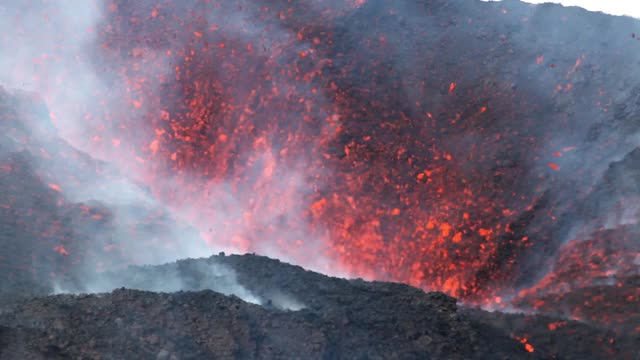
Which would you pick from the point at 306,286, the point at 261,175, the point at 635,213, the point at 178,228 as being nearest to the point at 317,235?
the point at 261,175

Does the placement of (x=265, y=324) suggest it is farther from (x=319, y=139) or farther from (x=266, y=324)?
(x=319, y=139)

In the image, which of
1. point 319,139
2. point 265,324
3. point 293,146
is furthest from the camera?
point 293,146

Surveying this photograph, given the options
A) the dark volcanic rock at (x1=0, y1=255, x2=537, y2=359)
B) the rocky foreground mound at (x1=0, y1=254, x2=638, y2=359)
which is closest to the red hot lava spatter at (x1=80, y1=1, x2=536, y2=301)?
the rocky foreground mound at (x1=0, y1=254, x2=638, y2=359)

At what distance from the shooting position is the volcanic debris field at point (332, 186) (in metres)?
10.5

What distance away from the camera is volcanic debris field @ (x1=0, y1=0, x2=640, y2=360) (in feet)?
34.4

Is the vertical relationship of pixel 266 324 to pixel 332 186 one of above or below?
below

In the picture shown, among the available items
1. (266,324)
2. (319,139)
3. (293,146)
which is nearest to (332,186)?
(319,139)

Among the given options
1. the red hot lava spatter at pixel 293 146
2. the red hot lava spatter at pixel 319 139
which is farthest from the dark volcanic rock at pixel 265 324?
the red hot lava spatter at pixel 293 146

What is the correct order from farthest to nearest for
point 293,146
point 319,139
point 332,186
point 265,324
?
point 293,146 < point 319,139 < point 332,186 < point 265,324

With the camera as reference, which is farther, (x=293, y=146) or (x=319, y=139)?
(x=293, y=146)

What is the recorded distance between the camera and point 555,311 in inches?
515

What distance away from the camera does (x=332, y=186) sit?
60.9 ft

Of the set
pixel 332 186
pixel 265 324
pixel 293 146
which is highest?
pixel 293 146

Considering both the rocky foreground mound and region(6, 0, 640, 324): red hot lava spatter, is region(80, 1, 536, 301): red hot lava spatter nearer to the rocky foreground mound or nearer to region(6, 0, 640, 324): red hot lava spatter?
region(6, 0, 640, 324): red hot lava spatter
